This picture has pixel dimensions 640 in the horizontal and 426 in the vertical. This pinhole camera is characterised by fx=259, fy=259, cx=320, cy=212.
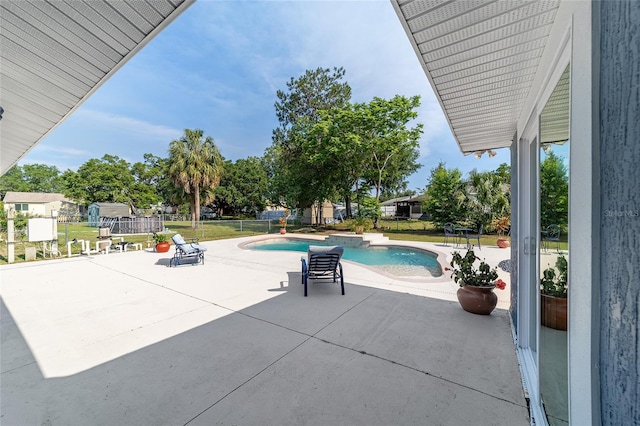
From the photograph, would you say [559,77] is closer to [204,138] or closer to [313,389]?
[313,389]

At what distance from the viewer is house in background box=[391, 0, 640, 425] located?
741mm

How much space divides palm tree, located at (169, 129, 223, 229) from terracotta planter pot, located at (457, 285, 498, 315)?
18.9m

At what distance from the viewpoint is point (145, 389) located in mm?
2223

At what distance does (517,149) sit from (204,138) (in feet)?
69.3

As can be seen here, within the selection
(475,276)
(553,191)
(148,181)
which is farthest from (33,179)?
(553,191)

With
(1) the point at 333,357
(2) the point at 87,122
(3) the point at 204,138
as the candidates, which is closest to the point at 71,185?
(2) the point at 87,122

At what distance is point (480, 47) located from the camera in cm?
206

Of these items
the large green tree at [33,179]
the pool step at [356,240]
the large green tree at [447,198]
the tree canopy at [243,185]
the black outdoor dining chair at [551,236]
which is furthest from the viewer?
the large green tree at [33,179]

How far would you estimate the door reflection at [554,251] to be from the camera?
1.43 meters

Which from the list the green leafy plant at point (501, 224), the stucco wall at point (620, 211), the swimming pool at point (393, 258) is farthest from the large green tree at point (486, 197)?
the stucco wall at point (620, 211)

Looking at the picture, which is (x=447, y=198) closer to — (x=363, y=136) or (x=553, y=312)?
(x=363, y=136)

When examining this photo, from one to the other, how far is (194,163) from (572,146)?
21.1 m

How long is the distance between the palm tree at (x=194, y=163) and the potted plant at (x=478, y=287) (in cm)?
1889

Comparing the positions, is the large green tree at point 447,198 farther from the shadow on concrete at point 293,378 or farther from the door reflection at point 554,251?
the door reflection at point 554,251
